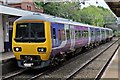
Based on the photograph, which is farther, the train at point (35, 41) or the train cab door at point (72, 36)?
the train cab door at point (72, 36)

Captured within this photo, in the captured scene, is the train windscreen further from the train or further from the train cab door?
the train cab door

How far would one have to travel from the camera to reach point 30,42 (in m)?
14.6

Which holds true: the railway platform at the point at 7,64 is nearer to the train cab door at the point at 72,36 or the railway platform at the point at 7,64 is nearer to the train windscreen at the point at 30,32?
the train windscreen at the point at 30,32

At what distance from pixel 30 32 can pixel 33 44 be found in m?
0.63

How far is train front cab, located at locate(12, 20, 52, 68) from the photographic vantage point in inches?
573

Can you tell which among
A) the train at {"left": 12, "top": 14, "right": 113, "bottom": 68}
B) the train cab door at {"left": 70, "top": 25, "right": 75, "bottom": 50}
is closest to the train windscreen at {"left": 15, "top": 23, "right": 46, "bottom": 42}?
the train at {"left": 12, "top": 14, "right": 113, "bottom": 68}

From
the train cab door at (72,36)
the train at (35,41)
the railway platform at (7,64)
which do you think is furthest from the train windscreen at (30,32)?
the train cab door at (72,36)

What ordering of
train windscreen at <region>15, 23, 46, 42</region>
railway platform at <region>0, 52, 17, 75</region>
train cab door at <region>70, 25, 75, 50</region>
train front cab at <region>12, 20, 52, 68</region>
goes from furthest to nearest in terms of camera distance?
train cab door at <region>70, 25, 75, 50</region>
railway platform at <region>0, 52, 17, 75</region>
train windscreen at <region>15, 23, 46, 42</region>
train front cab at <region>12, 20, 52, 68</region>

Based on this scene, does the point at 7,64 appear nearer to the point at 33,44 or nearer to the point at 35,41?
the point at 33,44

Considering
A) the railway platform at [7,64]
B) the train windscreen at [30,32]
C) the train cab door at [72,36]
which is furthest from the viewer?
the train cab door at [72,36]

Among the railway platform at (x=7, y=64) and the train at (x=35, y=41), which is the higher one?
the train at (x=35, y=41)

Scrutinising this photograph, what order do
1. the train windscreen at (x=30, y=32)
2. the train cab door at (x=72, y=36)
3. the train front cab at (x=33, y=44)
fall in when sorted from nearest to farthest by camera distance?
1. the train front cab at (x=33, y=44)
2. the train windscreen at (x=30, y=32)
3. the train cab door at (x=72, y=36)

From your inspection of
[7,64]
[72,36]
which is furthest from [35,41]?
[72,36]

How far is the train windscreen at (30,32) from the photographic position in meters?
14.7
